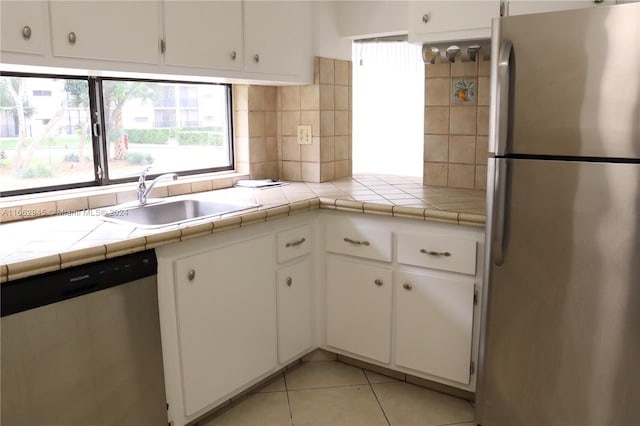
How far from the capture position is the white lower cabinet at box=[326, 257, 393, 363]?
2.50m

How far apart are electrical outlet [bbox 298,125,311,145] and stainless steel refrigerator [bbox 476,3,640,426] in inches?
56.4

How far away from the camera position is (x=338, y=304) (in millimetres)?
2650

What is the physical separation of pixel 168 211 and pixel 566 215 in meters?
1.74

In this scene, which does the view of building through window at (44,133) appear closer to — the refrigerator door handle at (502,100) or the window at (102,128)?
the window at (102,128)

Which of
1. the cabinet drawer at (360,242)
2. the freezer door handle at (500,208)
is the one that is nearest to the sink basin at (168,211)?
the cabinet drawer at (360,242)

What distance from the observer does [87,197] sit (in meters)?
2.36

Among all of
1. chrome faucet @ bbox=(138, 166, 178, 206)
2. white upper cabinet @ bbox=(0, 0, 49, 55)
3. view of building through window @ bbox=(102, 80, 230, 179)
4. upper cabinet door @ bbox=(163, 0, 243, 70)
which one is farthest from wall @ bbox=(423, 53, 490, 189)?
white upper cabinet @ bbox=(0, 0, 49, 55)

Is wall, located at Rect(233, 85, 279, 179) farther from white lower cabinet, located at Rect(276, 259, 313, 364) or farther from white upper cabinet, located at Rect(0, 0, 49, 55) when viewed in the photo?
white upper cabinet, located at Rect(0, 0, 49, 55)

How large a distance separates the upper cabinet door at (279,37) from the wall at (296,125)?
15cm

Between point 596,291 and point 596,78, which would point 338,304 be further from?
point 596,78

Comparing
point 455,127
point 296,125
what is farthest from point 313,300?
point 455,127

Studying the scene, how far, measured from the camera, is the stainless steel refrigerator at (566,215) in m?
1.65

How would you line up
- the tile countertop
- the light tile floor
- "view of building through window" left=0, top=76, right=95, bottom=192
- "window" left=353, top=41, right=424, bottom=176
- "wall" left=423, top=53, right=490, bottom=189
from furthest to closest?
"window" left=353, top=41, right=424, bottom=176 → "wall" left=423, top=53, right=490, bottom=189 → the light tile floor → "view of building through window" left=0, top=76, right=95, bottom=192 → the tile countertop

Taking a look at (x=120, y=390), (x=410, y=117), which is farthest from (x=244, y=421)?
(x=410, y=117)
